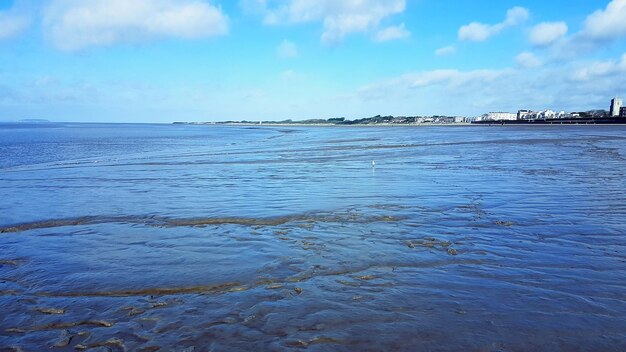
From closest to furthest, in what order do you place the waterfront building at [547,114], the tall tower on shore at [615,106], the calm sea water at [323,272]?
the calm sea water at [323,272], the tall tower on shore at [615,106], the waterfront building at [547,114]

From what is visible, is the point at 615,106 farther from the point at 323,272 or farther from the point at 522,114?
the point at 323,272

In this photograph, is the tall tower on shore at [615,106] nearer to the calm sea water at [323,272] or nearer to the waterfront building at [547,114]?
the waterfront building at [547,114]

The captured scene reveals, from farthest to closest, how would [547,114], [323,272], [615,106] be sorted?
[547,114] < [615,106] < [323,272]

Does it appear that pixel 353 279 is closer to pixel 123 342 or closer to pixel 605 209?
pixel 123 342

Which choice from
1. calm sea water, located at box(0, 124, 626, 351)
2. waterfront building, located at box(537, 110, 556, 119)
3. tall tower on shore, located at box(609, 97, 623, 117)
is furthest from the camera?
waterfront building, located at box(537, 110, 556, 119)

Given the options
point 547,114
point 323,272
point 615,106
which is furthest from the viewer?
point 547,114

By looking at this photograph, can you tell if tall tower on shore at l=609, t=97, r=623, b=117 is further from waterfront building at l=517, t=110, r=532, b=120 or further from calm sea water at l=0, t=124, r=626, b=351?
calm sea water at l=0, t=124, r=626, b=351

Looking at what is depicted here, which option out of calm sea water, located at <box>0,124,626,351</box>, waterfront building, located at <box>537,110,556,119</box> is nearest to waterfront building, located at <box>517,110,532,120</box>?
waterfront building, located at <box>537,110,556,119</box>

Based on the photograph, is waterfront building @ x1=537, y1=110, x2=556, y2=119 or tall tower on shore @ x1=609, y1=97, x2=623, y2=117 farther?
waterfront building @ x1=537, y1=110, x2=556, y2=119

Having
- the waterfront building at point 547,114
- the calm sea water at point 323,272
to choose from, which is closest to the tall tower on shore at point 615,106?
the waterfront building at point 547,114

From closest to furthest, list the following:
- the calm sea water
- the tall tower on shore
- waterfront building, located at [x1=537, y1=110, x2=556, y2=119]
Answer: the calm sea water < the tall tower on shore < waterfront building, located at [x1=537, y1=110, x2=556, y2=119]

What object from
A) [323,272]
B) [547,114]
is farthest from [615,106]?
[323,272]

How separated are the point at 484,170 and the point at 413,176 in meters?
3.74

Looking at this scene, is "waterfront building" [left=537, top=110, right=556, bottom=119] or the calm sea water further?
"waterfront building" [left=537, top=110, right=556, bottom=119]
